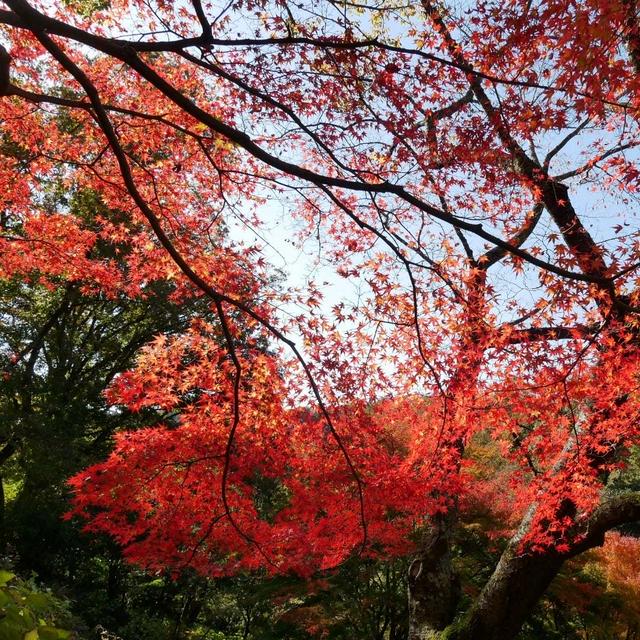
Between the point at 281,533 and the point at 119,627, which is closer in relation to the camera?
the point at 281,533

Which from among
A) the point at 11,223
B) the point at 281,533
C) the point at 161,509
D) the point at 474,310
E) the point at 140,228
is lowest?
the point at 281,533

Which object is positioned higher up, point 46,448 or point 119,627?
point 46,448

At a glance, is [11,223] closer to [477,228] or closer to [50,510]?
[50,510]

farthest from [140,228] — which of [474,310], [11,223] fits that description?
[474,310]

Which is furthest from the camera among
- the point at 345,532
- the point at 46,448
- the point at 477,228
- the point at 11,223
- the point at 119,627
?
the point at 11,223

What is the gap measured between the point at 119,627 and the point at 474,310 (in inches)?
403

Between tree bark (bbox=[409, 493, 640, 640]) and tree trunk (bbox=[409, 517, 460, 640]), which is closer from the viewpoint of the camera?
tree bark (bbox=[409, 493, 640, 640])

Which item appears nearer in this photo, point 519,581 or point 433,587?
point 519,581

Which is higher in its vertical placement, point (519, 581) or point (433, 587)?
point (519, 581)

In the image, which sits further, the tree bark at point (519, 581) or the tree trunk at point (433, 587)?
the tree trunk at point (433, 587)

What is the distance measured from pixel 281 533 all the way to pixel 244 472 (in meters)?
1.05

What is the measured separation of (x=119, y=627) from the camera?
407 inches

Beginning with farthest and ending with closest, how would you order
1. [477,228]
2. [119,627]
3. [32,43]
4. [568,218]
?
[119,627]
[568,218]
[32,43]
[477,228]

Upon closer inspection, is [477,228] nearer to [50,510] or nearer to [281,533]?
[281,533]
